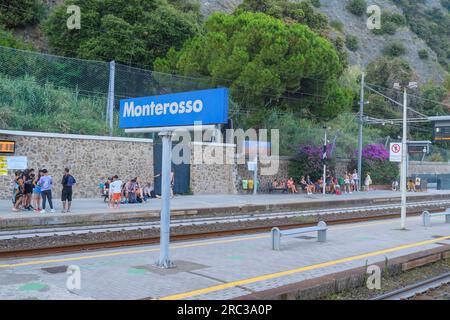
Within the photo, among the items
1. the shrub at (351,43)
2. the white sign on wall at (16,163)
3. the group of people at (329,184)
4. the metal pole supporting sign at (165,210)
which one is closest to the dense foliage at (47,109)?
the white sign on wall at (16,163)

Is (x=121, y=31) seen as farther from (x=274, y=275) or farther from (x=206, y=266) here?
(x=274, y=275)

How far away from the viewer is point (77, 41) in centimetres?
A: 3688

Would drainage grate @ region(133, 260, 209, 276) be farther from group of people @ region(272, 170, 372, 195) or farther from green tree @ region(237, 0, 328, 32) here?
green tree @ region(237, 0, 328, 32)

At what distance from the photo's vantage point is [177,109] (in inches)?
339

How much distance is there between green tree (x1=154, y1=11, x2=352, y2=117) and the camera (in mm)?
30688

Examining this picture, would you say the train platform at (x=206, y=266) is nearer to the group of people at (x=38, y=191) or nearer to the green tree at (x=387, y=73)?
the group of people at (x=38, y=191)

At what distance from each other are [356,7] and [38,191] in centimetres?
9260

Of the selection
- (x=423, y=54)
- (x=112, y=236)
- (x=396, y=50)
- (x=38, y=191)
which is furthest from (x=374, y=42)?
(x=112, y=236)

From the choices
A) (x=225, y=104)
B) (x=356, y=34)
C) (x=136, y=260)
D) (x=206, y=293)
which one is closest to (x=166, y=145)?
(x=225, y=104)

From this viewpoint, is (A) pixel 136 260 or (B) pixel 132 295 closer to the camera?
(B) pixel 132 295

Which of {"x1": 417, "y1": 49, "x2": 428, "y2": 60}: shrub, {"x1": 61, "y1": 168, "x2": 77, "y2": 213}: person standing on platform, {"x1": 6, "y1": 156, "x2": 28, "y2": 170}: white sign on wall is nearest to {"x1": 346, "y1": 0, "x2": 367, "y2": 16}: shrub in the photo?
{"x1": 417, "y1": 49, "x2": 428, "y2": 60}: shrub

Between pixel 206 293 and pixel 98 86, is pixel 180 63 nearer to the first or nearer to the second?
pixel 98 86

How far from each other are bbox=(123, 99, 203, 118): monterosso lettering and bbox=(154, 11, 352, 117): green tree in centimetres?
2147

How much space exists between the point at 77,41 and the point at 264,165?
1667 cm
